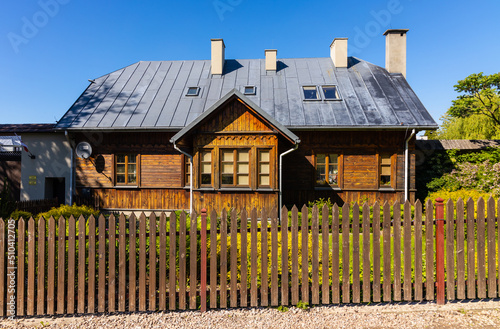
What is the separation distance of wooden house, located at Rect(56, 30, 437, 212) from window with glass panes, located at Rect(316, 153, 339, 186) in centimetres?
4

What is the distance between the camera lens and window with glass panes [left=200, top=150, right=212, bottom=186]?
9891 mm

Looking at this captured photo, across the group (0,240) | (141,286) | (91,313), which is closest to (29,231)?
(0,240)

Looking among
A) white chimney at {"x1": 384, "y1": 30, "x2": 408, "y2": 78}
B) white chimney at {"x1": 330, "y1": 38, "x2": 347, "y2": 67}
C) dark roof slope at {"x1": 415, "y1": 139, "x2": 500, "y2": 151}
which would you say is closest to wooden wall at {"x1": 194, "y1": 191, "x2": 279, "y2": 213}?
dark roof slope at {"x1": 415, "y1": 139, "x2": 500, "y2": 151}

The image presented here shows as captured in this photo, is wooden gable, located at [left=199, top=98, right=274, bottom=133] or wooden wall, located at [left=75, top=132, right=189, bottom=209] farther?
wooden wall, located at [left=75, top=132, right=189, bottom=209]

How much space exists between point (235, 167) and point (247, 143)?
989mm

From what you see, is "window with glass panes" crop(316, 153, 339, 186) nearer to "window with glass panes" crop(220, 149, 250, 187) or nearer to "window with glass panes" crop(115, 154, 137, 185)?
"window with glass panes" crop(220, 149, 250, 187)

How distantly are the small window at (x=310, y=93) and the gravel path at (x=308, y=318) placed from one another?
33.7ft

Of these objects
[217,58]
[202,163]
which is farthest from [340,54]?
[202,163]

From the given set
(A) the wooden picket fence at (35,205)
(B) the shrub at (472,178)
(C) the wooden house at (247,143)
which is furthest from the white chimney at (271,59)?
(A) the wooden picket fence at (35,205)

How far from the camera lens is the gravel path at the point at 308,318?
374cm

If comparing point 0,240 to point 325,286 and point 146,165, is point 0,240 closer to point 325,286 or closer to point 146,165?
point 325,286

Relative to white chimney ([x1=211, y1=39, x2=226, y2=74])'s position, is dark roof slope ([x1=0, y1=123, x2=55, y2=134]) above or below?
below

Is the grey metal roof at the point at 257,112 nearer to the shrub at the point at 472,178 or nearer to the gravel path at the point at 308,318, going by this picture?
the gravel path at the point at 308,318

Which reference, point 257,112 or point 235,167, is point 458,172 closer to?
point 257,112
